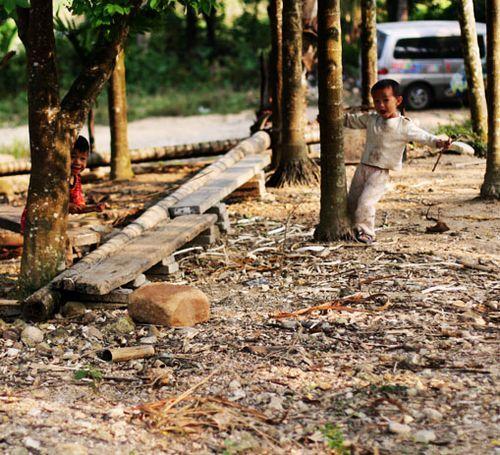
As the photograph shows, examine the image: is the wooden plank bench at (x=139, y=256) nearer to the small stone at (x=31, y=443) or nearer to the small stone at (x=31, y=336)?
the small stone at (x=31, y=336)

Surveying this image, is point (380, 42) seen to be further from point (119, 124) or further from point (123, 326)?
point (123, 326)

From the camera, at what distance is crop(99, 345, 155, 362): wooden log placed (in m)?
5.32

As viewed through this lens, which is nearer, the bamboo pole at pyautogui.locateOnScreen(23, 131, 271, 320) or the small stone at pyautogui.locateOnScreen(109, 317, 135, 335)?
the small stone at pyautogui.locateOnScreen(109, 317, 135, 335)

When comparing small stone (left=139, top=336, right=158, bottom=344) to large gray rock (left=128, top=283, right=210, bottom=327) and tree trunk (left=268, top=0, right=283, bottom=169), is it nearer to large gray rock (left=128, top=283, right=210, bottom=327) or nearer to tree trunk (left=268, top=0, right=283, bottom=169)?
large gray rock (left=128, top=283, right=210, bottom=327)

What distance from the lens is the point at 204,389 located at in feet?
15.9

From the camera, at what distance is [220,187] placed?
886 centimetres

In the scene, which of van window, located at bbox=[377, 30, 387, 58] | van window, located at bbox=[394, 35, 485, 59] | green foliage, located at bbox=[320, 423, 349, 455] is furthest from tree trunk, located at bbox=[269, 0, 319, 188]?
van window, located at bbox=[394, 35, 485, 59]

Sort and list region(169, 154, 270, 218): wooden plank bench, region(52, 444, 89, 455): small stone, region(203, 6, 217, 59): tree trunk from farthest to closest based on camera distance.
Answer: region(203, 6, 217, 59): tree trunk, region(169, 154, 270, 218): wooden plank bench, region(52, 444, 89, 455): small stone

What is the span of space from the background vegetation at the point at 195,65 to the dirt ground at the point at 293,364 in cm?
1840

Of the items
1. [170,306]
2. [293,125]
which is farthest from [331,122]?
[293,125]

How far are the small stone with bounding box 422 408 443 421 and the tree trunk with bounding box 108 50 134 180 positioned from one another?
27.2 ft

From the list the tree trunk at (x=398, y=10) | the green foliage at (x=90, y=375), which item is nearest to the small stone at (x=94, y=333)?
the green foliage at (x=90, y=375)

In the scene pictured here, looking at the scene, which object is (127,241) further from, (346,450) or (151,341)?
(346,450)

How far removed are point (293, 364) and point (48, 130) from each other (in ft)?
8.42
